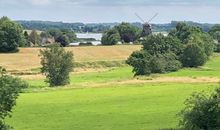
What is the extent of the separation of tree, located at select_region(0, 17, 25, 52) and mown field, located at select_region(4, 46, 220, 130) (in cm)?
6687

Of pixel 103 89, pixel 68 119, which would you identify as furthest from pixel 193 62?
pixel 68 119

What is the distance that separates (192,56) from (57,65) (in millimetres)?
41513

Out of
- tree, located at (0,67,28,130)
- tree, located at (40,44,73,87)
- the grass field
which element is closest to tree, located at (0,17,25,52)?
tree, located at (40,44,73,87)

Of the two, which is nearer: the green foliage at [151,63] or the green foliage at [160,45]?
the green foliage at [151,63]

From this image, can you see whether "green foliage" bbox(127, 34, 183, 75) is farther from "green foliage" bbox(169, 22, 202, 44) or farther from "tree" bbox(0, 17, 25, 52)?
"tree" bbox(0, 17, 25, 52)

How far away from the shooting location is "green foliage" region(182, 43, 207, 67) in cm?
12319

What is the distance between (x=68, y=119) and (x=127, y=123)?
628 cm

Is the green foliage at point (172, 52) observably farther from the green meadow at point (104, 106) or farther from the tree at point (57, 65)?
the green meadow at point (104, 106)

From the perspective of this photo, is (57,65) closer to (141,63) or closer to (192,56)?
(141,63)

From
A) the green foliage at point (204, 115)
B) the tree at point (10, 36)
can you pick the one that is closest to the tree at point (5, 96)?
the green foliage at point (204, 115)

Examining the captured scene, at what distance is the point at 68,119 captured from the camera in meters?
50.1

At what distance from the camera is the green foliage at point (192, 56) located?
123188 millimetres

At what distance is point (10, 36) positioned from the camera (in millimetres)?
148750

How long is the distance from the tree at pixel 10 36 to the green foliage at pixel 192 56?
47.3 meters
